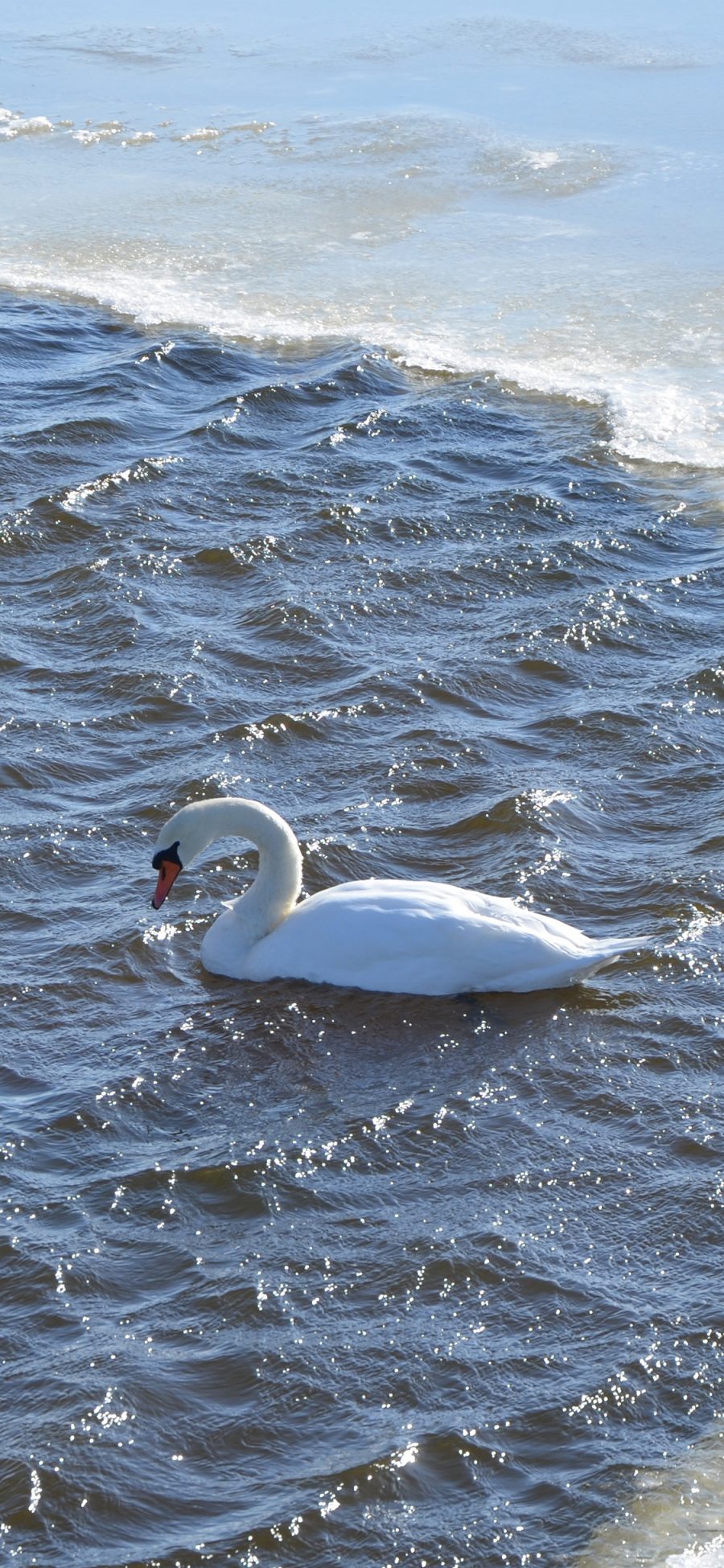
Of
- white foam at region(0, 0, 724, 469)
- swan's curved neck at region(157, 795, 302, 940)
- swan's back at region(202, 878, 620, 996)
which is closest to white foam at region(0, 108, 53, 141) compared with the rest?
white foam at region(0, 0, 724, 469)

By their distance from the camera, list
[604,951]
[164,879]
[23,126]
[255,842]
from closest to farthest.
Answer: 1. [604,951]
2. [164,879]
3. [255,842]
4. [23,126]

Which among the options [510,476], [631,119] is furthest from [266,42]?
[510,476]

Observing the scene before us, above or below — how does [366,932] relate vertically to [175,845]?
below

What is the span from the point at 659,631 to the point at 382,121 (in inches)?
355

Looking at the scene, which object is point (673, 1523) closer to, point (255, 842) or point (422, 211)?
point (255, 842)

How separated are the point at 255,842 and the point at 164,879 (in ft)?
1.24

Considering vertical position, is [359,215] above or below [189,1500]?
above

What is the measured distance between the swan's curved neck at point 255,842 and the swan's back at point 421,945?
12 cm

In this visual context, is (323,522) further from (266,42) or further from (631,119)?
(266,42)

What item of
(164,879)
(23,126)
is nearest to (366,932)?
(164,879)

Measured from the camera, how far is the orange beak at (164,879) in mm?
6152

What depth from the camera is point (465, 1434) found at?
4.27 m

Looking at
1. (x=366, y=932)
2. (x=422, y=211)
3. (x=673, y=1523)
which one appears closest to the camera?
(x=673, y=1523)

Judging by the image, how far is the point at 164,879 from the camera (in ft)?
20.4
